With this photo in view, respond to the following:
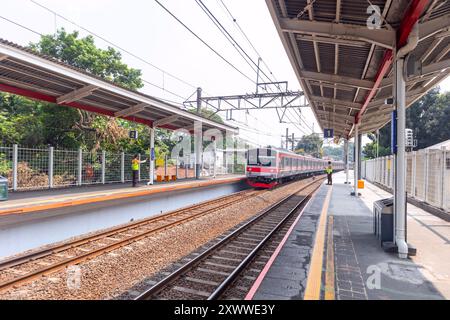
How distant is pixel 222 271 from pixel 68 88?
7.49 metres

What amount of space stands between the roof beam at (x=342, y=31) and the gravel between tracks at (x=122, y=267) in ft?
16.8

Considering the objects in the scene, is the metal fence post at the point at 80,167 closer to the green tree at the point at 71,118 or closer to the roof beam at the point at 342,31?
the green tree at the point at 71,118

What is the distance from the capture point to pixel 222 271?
5.45m

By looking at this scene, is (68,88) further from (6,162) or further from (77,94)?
(6,162)

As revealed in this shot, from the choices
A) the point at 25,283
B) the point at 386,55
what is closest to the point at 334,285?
the point at 25,283

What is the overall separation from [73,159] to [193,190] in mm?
5679

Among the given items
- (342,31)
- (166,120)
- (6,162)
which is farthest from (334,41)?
(6,162)

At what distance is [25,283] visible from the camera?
497 cm

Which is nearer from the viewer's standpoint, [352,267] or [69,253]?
[352,267]

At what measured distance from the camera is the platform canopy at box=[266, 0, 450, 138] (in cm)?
535

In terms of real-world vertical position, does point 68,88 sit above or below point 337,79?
below

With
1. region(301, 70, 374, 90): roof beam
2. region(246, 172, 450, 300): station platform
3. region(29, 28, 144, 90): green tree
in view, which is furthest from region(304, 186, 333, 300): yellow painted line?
region(29, 28, 144, 90): green tree

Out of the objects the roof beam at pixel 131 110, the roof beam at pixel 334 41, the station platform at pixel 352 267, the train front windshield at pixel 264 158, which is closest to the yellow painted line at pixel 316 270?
the station platform at pixel 352 267
